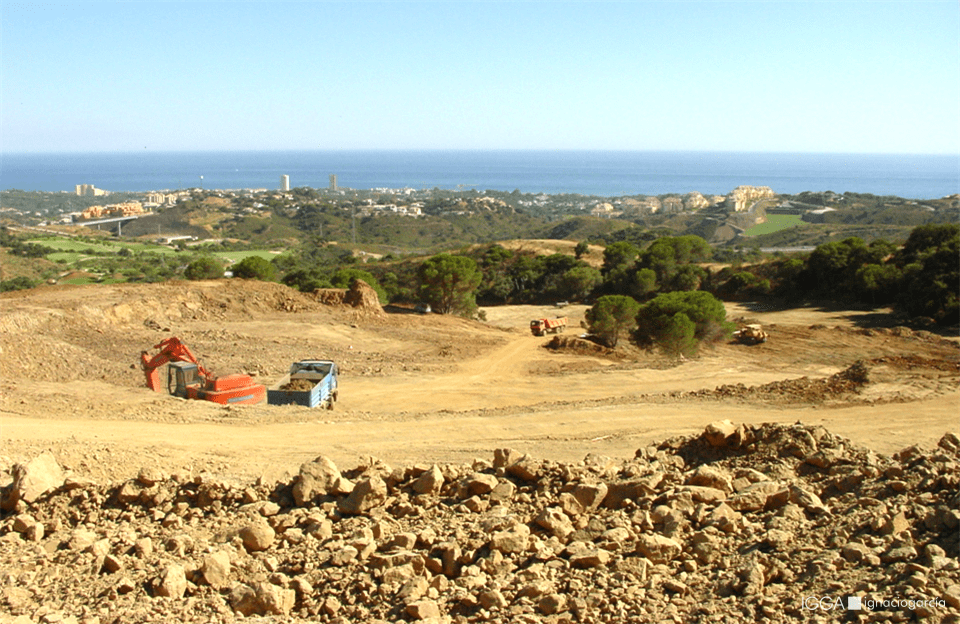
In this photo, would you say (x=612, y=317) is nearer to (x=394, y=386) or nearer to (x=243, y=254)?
(x=394, y=386)

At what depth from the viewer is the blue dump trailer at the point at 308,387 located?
1580 centimetres

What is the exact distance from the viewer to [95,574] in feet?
20.5

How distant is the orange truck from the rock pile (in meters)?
22.1

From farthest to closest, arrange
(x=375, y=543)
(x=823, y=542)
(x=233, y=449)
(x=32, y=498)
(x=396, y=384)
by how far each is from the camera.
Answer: (x=396, y=384) < (x=233, y=449) < (x=32, y=498) < (x=375, y=543) < (x=823, y=542)

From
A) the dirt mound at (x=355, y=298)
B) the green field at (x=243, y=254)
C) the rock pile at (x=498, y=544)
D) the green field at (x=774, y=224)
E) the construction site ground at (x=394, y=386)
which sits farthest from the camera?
the green field at (x=774, y=224)

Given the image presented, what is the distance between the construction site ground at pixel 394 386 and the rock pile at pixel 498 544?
272 centimetres

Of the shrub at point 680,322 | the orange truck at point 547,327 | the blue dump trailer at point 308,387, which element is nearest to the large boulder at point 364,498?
the blue dump trailer at point 308,387

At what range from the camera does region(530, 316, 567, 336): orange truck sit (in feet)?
101

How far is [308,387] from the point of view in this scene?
17078 millimetres

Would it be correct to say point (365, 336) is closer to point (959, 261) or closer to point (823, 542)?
point (823, 542)

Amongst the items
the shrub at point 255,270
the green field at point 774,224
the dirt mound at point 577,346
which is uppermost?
the green field at point 774,224

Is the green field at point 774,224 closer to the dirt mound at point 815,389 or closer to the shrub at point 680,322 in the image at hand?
the shrub at point 680,322

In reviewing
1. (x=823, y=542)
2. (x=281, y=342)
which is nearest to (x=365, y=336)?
(x=281, y=342)

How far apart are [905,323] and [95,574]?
35.7m
